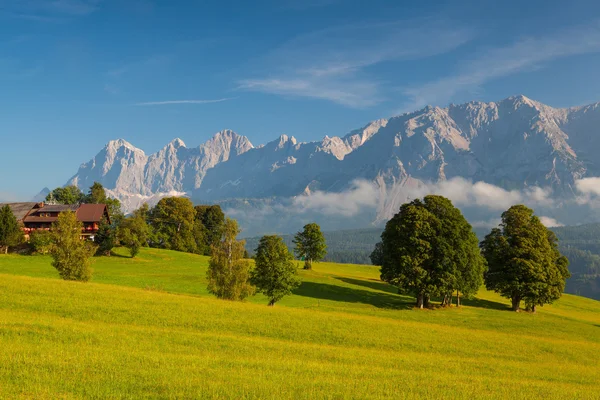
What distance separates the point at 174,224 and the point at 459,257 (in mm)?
90929

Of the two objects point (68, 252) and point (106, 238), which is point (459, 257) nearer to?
point (68, 252)

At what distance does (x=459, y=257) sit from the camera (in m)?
60.4

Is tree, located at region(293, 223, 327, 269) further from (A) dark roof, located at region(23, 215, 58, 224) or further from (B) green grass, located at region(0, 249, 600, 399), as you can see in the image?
(A) dark roof, located at region(23, 215, 58, 224)

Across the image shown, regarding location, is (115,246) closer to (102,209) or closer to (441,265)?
(102,209)

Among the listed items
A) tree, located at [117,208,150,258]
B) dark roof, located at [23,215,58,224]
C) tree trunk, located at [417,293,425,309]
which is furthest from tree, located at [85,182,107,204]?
tree trunk, located at [417,293,425,309]

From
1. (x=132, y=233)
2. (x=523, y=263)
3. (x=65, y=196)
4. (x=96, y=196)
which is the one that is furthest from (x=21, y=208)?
(x=523, y=263)

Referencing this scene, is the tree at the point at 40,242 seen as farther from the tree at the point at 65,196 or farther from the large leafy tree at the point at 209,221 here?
the tree at the point at 65,196

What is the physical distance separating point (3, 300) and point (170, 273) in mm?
51148

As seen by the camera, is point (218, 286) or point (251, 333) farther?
point (218, 286)

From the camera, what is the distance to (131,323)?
27.5 meters

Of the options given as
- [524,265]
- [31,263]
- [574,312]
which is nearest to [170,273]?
[31,263]

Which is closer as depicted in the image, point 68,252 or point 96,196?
point 68,252

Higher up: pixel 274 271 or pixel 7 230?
pixel 7 230

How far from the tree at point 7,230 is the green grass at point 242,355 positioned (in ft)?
199
